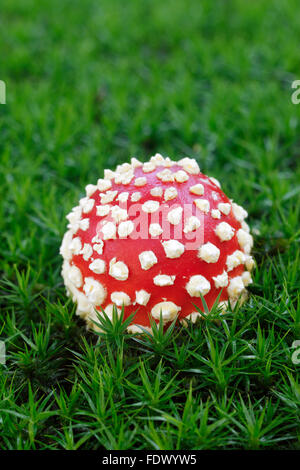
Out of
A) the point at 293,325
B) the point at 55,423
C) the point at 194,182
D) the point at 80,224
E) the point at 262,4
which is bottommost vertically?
the point at 55,423

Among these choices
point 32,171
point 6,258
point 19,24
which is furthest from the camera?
point 19,24

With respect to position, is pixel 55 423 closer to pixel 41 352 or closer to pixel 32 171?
pixel 41 352

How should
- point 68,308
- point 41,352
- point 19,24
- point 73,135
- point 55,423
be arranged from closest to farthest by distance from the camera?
point 55,423
point 41,352
point 68,308
point 73,135
point 19,24

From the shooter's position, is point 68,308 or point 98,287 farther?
point 68,308

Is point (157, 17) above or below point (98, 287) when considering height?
above

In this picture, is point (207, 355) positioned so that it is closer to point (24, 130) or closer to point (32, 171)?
point (32, 171)

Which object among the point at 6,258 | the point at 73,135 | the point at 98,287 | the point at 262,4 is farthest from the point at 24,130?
the point at 262,4

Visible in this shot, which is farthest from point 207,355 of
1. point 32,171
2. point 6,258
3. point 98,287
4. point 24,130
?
point 24,130
